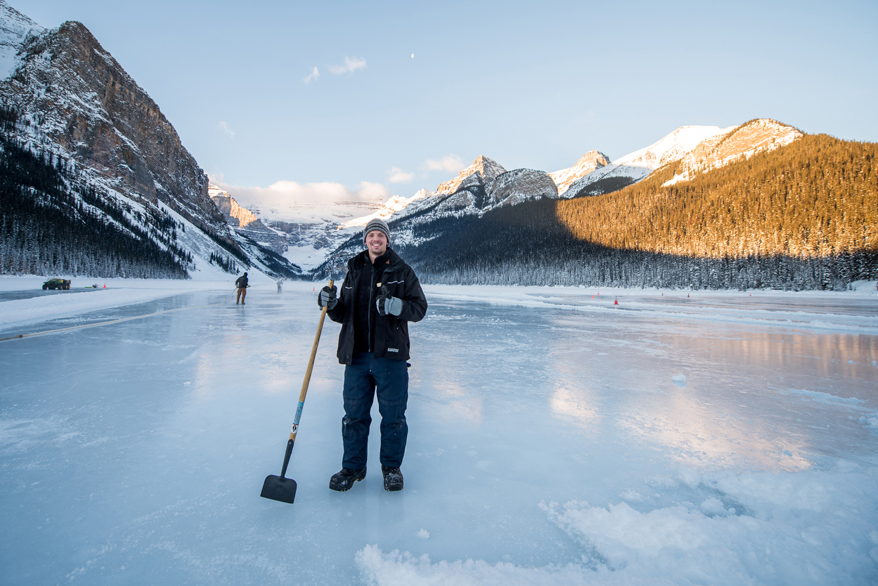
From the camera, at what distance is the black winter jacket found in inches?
108

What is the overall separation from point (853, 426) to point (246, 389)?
6937mm

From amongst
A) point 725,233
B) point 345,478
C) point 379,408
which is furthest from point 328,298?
point 725,233

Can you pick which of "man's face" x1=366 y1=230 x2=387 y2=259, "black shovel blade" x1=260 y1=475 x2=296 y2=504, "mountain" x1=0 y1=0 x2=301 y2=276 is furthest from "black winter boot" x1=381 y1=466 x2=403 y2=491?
"mountain" x1=0 y1=0 x2=301 y2=276

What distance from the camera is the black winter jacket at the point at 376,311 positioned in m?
2.75

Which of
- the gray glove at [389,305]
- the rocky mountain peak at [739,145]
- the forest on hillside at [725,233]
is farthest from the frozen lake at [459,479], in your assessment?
the rocky mountain peak at [739,145]

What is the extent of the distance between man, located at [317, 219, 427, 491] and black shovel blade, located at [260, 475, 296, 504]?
0.31 metres

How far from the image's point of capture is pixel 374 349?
278 centimetres

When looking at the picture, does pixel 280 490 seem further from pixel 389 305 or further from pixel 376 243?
pixel 376 243

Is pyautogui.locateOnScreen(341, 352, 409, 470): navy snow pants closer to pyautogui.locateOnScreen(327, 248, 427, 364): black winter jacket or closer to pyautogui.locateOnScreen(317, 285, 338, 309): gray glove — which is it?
pyautogui.locateOnScreen(327, 248, 427, 364): black winter jacket

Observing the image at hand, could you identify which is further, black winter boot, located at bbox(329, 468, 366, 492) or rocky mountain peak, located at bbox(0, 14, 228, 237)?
rocky mountain peak, located at bbox(0, 14, 228, 237)

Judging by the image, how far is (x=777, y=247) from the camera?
47844 mm

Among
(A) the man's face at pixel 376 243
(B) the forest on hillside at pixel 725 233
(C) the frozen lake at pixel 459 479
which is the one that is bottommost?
(C) the frozen lake at pixel 459 479

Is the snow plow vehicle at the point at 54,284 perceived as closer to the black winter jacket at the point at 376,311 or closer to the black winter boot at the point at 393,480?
the black winter jacket at the point at 376,311

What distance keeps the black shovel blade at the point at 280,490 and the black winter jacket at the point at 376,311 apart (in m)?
0.86
